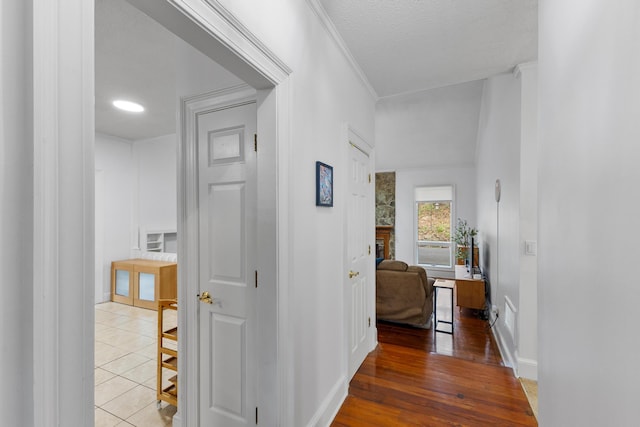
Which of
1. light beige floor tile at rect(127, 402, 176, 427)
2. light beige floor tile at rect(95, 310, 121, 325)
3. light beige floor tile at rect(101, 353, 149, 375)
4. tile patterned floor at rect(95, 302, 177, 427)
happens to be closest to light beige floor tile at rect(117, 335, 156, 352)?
tile patterned floor at rect(95, 302, 177, 427)

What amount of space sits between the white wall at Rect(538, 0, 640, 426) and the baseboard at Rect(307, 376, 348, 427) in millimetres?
1197

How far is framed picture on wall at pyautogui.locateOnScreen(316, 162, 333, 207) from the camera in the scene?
5.96ft

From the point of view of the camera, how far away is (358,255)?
2688mm

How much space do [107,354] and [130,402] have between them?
1.08m

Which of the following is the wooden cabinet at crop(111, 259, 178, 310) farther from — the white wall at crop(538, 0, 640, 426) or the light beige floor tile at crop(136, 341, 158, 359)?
the white wall at crop(538, 0, 640, 426)

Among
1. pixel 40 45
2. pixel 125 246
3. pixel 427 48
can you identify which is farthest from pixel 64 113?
pixel 125 246

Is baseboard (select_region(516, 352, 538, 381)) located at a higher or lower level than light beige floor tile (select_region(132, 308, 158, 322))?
higher

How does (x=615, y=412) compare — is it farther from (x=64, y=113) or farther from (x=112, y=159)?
(x=112, y=159)

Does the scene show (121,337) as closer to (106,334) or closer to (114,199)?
(106,334)

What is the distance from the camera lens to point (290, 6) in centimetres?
150

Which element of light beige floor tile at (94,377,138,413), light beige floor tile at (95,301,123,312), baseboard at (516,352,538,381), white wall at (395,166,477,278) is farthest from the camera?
white wall at (395,166,477,278)

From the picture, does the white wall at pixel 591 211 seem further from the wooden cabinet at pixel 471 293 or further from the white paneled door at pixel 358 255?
the wooden cabinet at pixel 471 293

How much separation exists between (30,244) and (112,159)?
5166 millimetres

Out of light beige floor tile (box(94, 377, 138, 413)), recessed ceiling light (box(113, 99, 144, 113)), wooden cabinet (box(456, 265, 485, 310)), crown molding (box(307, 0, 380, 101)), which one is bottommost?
light beige floor tile (box(94, 377, 138, 413))
